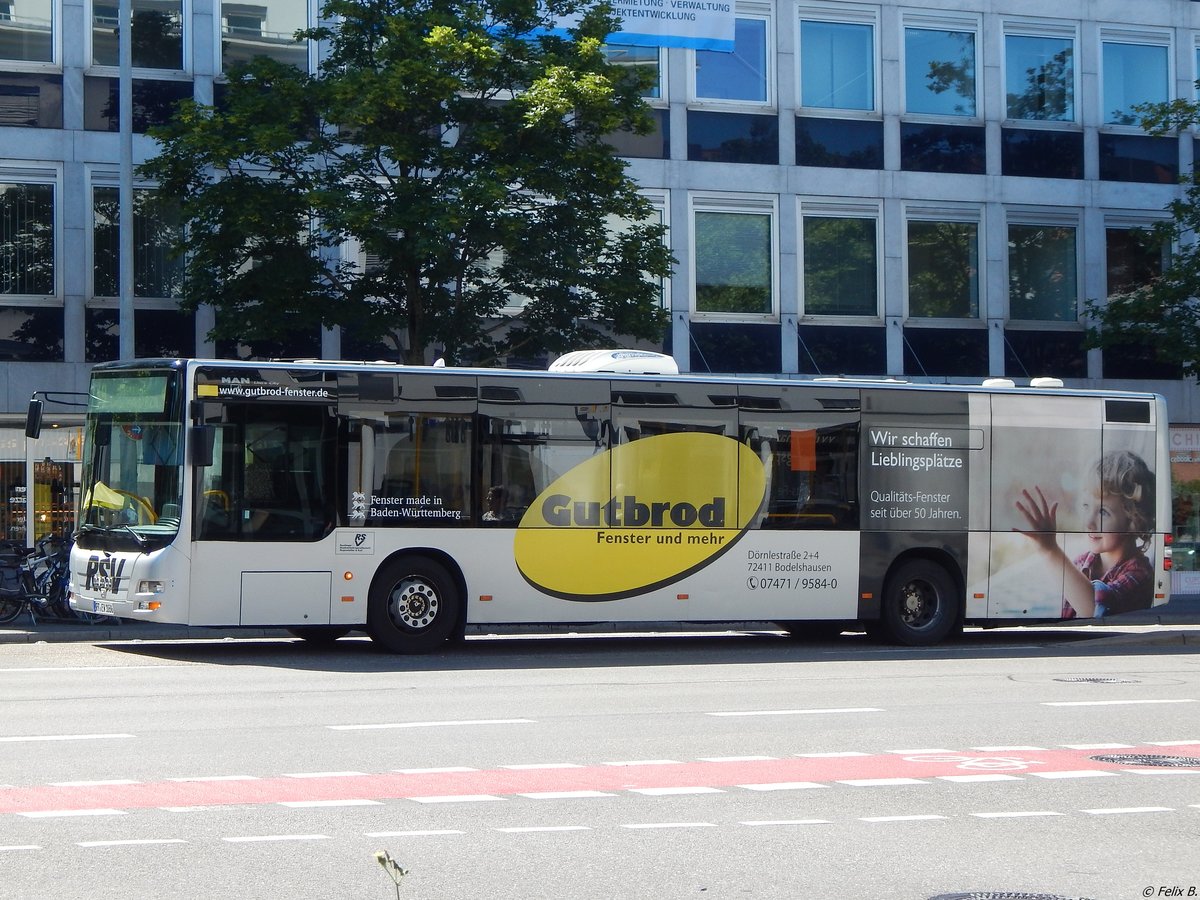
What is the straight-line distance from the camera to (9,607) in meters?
21.2

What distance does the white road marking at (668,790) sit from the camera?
29.8ft

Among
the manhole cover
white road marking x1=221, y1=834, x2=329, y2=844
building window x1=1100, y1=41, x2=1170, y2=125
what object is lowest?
the manhole cover

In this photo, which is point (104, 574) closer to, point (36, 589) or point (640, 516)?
point (36, 589)

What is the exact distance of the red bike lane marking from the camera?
8.71m

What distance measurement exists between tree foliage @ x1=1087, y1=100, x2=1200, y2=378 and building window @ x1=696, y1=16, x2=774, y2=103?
6453 millimetres

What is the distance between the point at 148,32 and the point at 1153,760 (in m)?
21.0

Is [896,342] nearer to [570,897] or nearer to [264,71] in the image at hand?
[264,71]

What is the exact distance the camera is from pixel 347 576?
56.6 feet

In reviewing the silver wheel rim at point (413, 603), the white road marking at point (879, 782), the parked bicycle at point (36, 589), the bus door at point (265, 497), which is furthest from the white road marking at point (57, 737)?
the parked bicycle at point (36, 589)

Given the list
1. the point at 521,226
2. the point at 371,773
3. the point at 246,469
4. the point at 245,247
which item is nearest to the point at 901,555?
the point at 521,226

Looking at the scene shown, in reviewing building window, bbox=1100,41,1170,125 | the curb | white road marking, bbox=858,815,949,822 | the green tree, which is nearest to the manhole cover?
white road marking, bbox=858,815,949,822

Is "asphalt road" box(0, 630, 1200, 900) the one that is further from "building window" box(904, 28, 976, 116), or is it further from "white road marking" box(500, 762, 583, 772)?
"building window" box(904, 28, 976, 116)

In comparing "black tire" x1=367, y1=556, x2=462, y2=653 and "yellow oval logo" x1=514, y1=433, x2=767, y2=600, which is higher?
"yellow oval logo" x1=514, y1=433, x2=767, y2=600

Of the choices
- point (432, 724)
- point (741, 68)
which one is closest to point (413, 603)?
point (432, 724)
